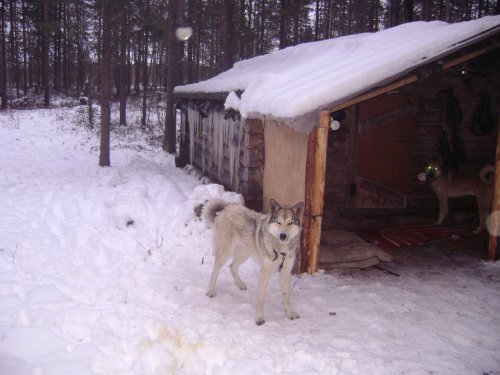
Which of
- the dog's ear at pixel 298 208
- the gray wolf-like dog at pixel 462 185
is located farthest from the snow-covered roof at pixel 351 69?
the gray wolf-like dog at pixel 462 185

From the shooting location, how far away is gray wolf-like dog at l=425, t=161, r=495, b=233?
28.4 feet

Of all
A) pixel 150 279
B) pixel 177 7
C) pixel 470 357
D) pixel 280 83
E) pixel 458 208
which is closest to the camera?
pixel 470 357

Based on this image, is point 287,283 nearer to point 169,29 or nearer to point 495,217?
point 495,217

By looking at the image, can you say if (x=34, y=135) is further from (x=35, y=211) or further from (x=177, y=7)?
(x=35, y=211)

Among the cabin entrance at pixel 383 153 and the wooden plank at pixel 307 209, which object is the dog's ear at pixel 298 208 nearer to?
the wooden plank at pixel 307 209

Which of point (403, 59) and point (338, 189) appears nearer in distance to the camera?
point (403, 59)

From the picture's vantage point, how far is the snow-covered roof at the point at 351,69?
19.0ft

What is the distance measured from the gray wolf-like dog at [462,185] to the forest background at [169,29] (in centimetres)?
766

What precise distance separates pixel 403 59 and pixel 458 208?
6.20 m

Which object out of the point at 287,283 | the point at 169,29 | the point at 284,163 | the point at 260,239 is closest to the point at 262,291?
the point at 287,283

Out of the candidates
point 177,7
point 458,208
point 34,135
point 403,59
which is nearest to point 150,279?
point 403,59

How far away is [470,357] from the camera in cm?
443

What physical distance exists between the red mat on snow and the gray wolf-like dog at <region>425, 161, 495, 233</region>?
0.39 metres

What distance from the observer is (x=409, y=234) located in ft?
28.8
